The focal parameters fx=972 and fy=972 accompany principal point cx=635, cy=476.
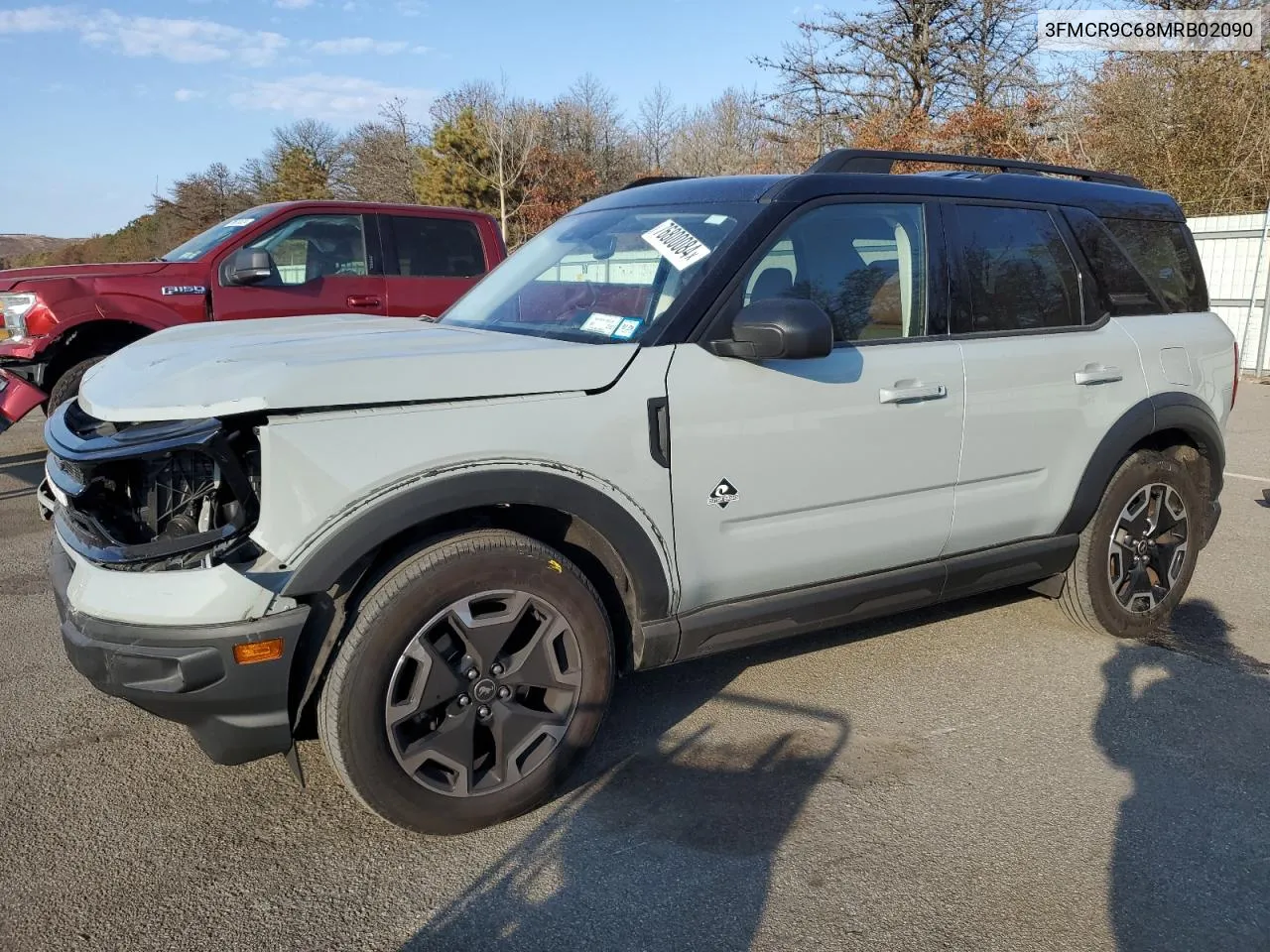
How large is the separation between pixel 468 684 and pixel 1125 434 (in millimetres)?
2907

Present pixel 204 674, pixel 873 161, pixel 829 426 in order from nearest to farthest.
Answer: pixel 204 674, pixel 829 426, pixel 873 161

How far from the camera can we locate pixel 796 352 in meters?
2.84

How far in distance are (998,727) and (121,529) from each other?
2899 millimetres

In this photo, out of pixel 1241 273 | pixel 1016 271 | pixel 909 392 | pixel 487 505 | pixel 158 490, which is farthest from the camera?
pixel 1241 273

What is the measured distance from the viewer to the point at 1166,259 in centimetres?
434

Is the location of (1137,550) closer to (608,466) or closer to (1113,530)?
(1113,530)

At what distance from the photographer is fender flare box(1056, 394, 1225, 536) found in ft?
13.0

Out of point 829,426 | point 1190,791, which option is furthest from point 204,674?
point 1190,791

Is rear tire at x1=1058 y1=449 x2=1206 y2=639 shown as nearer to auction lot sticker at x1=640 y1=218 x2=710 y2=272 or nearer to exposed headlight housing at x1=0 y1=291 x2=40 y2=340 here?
auction lot sticker at x1=640 y1=218 x2=710 y2=272

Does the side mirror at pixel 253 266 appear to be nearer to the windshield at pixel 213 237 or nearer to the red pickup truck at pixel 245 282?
the red pickup truck at pixel 245 282

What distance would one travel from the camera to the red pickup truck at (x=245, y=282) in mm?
7008

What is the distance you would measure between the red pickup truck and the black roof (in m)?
4.27

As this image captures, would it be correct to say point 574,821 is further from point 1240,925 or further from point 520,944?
point 1240,925

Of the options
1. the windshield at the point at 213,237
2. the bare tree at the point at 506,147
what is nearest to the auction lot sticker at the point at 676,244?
the windshield at the point at 213,237
